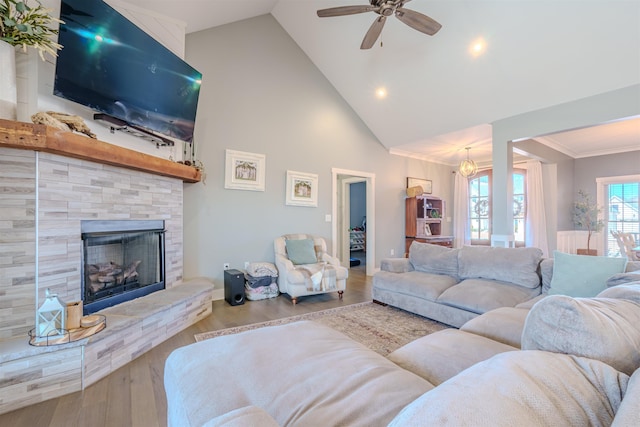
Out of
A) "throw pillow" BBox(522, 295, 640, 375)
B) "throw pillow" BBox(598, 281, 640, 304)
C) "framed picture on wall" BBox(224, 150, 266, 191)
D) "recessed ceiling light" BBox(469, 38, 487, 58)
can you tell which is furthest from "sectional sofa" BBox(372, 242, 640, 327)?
"recessed ceiling light" BBox(469, 38, 487, 58)

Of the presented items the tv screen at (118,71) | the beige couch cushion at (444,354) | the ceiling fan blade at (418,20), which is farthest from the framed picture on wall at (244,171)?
the beige couch cushion at (444,354)

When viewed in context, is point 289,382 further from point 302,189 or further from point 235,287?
point 302,189

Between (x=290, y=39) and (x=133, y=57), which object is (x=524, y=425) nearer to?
(x=133, y=57)

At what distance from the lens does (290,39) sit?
183 inches

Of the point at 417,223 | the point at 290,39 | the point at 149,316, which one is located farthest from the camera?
the point at 417,223

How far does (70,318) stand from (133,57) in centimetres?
223

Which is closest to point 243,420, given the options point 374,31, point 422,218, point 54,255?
point 54,255

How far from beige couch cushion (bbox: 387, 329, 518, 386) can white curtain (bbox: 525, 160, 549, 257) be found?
531 centimetres

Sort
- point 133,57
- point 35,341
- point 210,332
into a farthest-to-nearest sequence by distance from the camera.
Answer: point 210,332
point 133,57
point 35,341

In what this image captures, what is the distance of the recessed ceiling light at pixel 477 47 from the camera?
3271 mm

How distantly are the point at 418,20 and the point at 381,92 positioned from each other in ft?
6.51

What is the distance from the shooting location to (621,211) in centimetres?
544

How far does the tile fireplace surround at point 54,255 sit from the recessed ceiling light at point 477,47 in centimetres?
394

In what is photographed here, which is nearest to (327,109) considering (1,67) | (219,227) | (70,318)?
(219,227)
